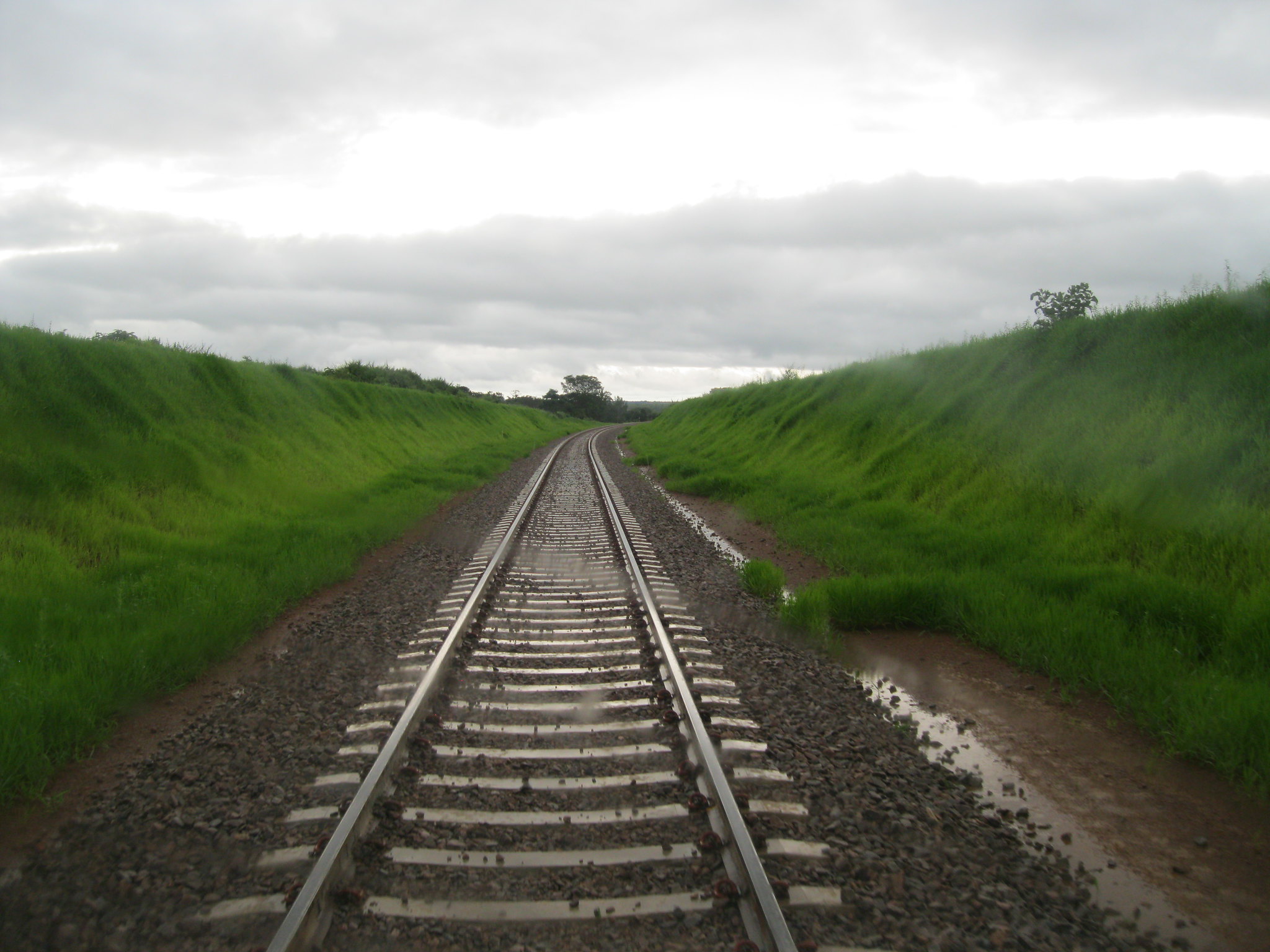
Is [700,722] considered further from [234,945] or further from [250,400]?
[250,400]

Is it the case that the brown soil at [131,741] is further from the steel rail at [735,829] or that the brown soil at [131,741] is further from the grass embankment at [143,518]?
the steel rail at [735,829]

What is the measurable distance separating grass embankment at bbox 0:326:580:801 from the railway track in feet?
5.80

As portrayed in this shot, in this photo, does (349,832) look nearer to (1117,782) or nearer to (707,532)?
(1117,782)

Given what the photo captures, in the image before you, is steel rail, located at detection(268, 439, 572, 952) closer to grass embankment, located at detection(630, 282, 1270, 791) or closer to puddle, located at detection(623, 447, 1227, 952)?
puddle, located at detection(623, 447, 1227, 952)

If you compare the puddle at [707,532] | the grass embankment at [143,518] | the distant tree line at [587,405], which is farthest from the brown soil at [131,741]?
the distant tree line at [587,405]

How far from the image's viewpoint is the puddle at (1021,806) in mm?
3127

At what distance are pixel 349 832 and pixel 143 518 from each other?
8.12m

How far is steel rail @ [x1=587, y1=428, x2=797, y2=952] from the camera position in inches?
110

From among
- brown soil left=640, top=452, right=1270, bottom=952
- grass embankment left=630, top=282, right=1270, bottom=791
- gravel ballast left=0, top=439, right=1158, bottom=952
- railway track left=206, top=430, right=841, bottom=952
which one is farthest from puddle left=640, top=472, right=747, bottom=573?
gravel ballast left=0, top=439, right=1158, bottom=952

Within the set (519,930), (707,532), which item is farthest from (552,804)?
(707,532)

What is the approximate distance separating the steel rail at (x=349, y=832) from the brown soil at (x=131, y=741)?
1.43 m

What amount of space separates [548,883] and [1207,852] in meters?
3.10

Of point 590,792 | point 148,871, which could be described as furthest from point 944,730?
point 148,871

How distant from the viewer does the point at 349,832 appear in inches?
129
